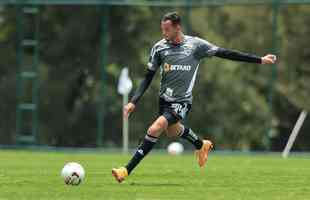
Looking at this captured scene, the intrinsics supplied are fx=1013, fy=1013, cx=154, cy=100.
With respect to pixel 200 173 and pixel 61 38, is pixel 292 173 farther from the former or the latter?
pixel 61 38

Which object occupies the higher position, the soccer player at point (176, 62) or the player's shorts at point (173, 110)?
the soccer player at point (176, 62)

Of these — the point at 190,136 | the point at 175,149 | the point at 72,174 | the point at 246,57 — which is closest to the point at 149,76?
the point at 246,57

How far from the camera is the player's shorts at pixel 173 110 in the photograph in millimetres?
13711

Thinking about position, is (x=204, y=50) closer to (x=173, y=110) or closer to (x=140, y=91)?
(x=173, y=110)

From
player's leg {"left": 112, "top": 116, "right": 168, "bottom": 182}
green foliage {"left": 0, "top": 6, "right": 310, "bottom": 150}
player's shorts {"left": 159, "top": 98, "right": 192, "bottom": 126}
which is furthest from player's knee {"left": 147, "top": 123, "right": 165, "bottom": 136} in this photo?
green foliage {"left": 0, "top": 6, "right": 310, "bottom": 150}

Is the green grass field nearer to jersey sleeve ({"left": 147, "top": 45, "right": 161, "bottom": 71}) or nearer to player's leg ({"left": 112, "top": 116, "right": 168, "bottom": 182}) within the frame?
player's leg ({"left": 112, "top": 116, "right": 168, "bottom": 182})

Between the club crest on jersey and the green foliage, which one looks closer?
the club crest on jersey

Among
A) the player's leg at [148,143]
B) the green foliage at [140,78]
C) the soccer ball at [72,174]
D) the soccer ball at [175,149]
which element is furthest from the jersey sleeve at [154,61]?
the green foliage at [140,78]

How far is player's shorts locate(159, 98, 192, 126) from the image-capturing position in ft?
45.0

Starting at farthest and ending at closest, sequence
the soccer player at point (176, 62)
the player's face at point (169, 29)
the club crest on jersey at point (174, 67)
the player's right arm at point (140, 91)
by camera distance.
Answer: the club crest on jersey at point (174, 67) → the soccer player at point (176, 62) → the player's face at point (169, 29) → the player's right arm at point (140, 91)

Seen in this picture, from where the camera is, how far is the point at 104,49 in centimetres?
2928

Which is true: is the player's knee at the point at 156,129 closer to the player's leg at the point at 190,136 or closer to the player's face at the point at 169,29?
the player's leg at the point at 190,136

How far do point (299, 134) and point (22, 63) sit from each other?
27.8ft

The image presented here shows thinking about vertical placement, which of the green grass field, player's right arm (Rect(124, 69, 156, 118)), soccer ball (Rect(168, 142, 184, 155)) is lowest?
soccer ball (Rect(168, 142, 184, 155))
